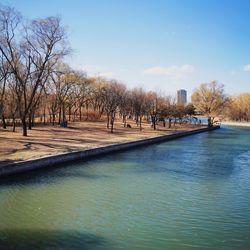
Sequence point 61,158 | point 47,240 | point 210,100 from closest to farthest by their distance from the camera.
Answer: point 47,240 < point 61,158 < point 210,100

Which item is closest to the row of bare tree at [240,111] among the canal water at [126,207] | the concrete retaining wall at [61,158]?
the concrete retaining wall at [61,158]

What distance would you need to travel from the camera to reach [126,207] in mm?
16250

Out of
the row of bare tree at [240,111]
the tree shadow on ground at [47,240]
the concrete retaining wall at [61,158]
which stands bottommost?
the tree shadow on ground at [47,240]

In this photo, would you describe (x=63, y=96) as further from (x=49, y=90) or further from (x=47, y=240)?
(x=47, y=240)

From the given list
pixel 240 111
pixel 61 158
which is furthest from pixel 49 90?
pixel 240 111

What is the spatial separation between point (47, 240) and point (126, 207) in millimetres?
4804

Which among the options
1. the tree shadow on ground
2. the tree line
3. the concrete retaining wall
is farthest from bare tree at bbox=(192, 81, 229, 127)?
the tree shadow on ground

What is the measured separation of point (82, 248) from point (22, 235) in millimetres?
2343

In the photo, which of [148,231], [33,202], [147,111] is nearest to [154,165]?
[33,202]

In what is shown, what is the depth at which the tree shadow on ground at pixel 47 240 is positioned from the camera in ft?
38.2

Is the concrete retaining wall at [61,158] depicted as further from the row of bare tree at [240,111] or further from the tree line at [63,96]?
the row of bare tree at [240,111]

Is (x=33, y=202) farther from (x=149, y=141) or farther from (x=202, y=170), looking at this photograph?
(x=149, y=141)

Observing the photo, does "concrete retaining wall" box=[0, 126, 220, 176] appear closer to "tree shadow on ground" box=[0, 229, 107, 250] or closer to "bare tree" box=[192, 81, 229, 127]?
"tree shadow on ground" box=[0, 229, 107, 250]

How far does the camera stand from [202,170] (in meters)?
25.4
